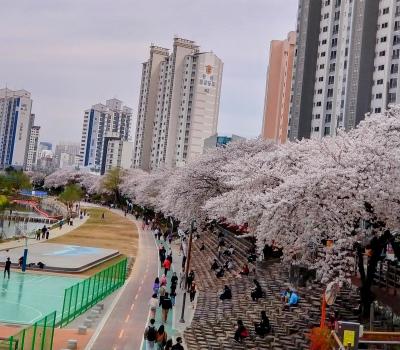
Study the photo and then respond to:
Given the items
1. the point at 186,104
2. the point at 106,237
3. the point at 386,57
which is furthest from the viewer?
the point at 186,104

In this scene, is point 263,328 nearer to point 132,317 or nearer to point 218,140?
point 132,317

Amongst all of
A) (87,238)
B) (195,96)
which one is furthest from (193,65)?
(87,238)

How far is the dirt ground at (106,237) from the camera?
2495 inches

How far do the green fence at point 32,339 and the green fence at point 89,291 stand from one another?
5474 millimetres

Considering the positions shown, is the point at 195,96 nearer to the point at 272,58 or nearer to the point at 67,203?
the point at 272,58

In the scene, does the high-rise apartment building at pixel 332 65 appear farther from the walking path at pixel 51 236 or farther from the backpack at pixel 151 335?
the backpack at pixel 151 335

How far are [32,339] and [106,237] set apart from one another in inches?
2166

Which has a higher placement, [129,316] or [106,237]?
[106,237]

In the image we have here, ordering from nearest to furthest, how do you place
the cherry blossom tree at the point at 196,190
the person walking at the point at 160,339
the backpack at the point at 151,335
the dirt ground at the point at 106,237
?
the person walking at the point at 160,339 → the backpack at the point at 151,335 → the cherry blossom tree at the point at 196,190 → the dirt ground at the point at 106,237

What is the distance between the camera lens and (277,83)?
119062 millimetres

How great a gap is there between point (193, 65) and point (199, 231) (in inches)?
3874

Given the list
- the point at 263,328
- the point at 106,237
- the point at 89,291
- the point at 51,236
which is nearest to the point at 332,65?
the point at 106,237

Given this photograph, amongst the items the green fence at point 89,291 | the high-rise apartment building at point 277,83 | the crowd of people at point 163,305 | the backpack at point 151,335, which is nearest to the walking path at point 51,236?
the crowd of people at point 163,305

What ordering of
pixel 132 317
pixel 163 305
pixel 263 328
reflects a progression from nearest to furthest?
1. pixel 263 328
2. pixel 163 305
3. pixel 132 317
